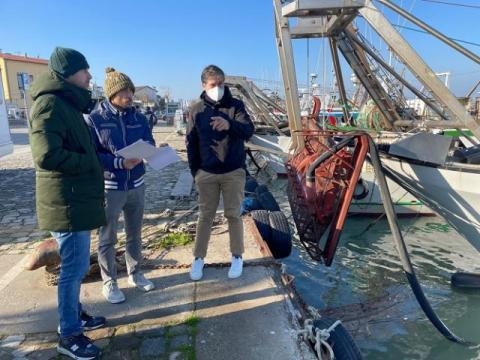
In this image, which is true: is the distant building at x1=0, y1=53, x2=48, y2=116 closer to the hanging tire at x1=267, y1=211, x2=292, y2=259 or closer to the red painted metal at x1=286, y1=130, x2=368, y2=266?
the red painted metal at x1=286, y1=130, x2=368, y2=266

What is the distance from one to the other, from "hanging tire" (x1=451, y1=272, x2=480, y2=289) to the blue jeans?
5.54m

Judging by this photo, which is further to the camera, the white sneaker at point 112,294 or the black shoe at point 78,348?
the white sneaker at point 112,294

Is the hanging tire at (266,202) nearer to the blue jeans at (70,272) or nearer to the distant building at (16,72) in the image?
the blue jeans at (70,272)

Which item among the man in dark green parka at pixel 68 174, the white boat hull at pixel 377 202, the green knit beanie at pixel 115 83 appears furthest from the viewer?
the white boat hull at pixel 377 202

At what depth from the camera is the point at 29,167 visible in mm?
12477

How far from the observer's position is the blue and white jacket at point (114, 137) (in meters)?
3.29

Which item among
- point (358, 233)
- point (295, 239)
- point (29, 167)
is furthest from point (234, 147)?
point (29, 167)

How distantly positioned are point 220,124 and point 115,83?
96 centimetres

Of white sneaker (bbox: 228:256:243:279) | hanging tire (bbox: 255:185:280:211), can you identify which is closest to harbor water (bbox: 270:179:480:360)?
hanging tire (bbox: 255:185:280:211)

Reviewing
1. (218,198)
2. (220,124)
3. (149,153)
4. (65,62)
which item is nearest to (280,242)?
(218,198)

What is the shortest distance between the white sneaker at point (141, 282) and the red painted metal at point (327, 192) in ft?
9.21

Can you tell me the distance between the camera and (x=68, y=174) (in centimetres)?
263

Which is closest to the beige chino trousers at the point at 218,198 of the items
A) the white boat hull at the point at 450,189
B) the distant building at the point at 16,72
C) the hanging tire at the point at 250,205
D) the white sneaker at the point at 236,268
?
the white sneaker at the point at 236,268

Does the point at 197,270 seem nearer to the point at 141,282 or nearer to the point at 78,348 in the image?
the point at 141,282
